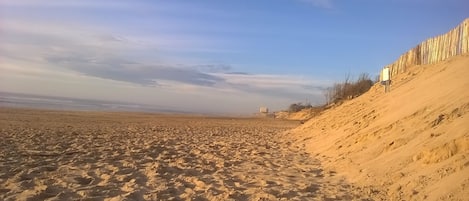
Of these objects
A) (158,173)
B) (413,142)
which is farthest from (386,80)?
(158,173)

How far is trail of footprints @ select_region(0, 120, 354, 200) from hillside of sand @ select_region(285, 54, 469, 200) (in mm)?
588

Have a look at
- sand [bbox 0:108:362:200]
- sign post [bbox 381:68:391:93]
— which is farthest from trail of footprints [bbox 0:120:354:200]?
sign post [bbox 381:68:391:93]

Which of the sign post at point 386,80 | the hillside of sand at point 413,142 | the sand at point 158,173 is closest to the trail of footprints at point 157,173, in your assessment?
the sand at point 158,173

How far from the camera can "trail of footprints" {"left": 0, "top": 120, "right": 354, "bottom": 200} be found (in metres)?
6.32

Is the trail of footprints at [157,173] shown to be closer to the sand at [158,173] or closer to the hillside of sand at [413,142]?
the sand at [158,173]

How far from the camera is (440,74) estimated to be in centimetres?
1108

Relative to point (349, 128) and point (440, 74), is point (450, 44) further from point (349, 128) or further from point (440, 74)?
point (349, 128)

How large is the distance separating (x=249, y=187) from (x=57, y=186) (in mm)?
2838

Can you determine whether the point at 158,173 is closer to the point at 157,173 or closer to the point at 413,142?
the point at 157,173

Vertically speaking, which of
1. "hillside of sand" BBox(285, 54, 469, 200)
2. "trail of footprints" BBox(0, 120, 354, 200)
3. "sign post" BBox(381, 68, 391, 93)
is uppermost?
"sign post" BBox(381, 68, 391, 93)

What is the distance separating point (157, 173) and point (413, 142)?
442 centimetres

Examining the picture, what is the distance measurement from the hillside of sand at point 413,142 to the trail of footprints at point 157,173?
59cm

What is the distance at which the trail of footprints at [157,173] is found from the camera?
Result: 20.7ft

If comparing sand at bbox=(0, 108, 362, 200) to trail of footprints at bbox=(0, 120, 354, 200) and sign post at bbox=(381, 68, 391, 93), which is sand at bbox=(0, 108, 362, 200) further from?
sign post at bbox=(381, 68, 391, 93)
